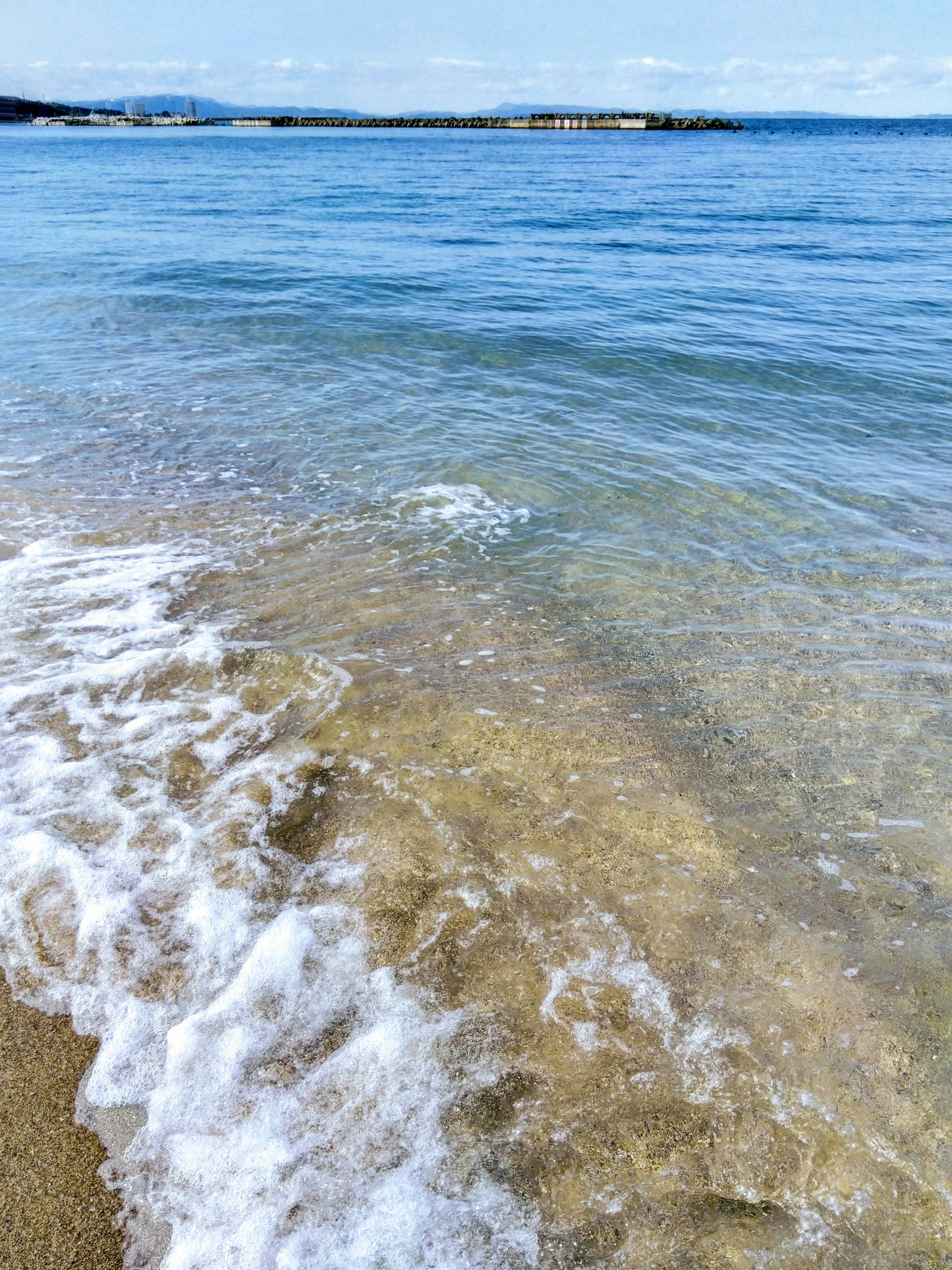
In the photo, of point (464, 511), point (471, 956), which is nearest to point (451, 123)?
point (464, 511)

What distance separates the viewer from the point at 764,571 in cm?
779

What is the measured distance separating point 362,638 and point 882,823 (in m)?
4.23

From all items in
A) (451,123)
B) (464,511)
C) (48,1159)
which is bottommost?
(48,1159)

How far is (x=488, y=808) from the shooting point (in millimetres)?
4805

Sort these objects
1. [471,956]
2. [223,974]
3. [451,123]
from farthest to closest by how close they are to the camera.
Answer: [451,123] < [471,956] < [223,974]

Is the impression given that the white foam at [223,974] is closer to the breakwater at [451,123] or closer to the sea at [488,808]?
the sea at [488,808]

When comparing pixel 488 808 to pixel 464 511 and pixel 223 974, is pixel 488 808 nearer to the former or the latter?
pixel 223 974

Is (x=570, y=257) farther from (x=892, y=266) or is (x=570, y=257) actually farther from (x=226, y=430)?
(x=226, y=430)

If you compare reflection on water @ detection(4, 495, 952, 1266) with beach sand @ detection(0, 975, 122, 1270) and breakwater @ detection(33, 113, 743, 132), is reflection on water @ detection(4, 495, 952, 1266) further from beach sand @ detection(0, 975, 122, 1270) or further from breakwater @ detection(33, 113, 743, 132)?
breakwater @ detection(33, 113, 743, 132)

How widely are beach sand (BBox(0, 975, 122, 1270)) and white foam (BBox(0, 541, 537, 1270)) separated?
3.9 inches

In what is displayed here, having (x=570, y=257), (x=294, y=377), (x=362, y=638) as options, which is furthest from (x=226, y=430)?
(x=570, y=257)

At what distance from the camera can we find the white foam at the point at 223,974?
2.92 m

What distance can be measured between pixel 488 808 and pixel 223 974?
1830mm

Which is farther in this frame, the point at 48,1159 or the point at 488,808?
the point at 488,808
